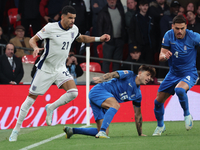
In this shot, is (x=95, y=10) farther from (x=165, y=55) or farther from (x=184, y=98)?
(x=184, y=98)

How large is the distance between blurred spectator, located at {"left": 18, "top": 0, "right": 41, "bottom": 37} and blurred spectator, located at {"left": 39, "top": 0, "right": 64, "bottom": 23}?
0.68 feet

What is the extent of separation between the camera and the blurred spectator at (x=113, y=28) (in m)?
11.9

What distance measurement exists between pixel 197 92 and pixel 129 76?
194 inches

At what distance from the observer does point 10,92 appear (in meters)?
9.98

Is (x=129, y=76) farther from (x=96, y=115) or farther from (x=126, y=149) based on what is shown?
(x=126, y=149)

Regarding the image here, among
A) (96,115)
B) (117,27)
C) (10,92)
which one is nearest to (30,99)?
(96,115)

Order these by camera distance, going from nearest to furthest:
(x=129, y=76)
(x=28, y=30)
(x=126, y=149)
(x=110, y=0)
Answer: (x=126, y=149) → (x=129, y=76) → (x=110, y=0) → (x=28, y=30)

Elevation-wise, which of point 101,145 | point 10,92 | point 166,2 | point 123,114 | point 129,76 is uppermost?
point 166,2

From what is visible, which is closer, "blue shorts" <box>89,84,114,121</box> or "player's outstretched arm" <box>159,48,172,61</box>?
"player's outstretched arm" <box>159,48,172,61</box>

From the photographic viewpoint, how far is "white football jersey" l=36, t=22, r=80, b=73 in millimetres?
6805

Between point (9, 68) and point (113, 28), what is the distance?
12.4 ft

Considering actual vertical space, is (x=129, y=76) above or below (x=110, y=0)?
below

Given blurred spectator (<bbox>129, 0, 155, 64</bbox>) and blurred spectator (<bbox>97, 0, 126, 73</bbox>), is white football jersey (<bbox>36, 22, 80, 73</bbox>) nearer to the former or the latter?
blurred spectator (<bbox>97, 0, 126, 73</bbox>)

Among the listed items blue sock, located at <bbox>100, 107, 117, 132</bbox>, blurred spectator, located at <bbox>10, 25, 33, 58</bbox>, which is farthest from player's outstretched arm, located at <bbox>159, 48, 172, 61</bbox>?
blurred spectator, located at <bbox>10, 25, 33, 58</bbox>
